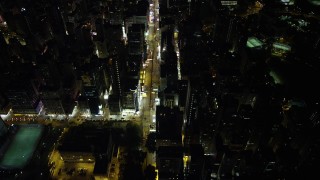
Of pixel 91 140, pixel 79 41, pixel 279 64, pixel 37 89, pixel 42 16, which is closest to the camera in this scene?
pixel 91 140

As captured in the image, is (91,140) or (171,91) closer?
(91,140)

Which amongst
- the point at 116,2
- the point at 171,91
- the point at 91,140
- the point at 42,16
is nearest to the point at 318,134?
the point at 171,91

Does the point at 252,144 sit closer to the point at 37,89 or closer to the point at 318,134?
the point at 318,134

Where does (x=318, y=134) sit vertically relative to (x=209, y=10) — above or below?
below

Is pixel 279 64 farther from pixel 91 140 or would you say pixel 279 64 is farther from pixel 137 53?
pixel 91 140

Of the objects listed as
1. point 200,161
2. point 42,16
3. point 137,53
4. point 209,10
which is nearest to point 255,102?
point 200,161

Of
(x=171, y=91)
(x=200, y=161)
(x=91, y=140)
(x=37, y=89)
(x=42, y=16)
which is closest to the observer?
(x=200, y=161)

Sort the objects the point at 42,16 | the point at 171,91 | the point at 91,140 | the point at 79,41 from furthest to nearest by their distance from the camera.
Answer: the point at 42,16, the point at 79,41, the point at 171,91, the point at 91,140

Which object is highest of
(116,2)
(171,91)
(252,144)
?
(116,2)

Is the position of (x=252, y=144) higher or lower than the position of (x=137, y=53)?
lower
